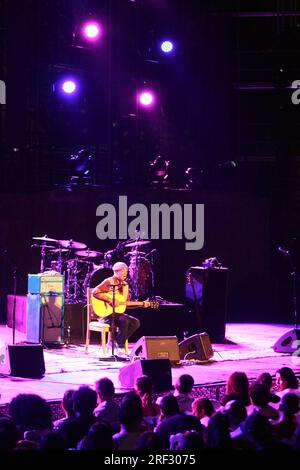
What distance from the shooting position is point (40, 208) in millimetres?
14688

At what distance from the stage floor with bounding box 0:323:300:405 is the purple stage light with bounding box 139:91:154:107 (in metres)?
4.72

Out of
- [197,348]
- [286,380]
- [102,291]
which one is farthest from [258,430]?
[102,291]

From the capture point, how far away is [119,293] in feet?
35.4

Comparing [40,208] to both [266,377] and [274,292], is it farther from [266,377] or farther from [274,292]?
[266,377]

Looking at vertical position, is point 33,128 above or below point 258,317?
above

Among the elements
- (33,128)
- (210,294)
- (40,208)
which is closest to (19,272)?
(40,208)

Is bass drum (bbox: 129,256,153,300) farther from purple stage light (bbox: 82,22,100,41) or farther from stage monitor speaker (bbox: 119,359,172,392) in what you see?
stage monitor speaker (bbox: 119,359,172,392)

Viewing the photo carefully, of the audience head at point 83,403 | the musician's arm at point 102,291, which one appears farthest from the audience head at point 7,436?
the musician's arm at point 102,291

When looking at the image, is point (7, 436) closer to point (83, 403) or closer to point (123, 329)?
point (83, 403)

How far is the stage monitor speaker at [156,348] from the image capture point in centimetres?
942

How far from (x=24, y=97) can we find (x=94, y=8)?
6.57 ft

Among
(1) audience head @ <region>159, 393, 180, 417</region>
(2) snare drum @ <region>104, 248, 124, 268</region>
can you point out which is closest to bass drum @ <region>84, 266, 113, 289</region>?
(2) snare drum @ <region>104, 248, 124, 268</region>
